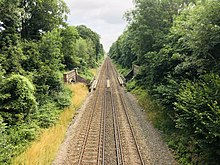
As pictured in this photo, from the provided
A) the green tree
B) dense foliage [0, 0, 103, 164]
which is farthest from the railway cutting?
the green tree

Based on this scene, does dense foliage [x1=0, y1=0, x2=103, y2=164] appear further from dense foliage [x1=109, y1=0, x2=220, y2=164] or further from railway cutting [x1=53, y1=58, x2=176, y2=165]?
dense foliage [x1=109, y1=0, x2=220, y2=164]

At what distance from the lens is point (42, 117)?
16.2 m

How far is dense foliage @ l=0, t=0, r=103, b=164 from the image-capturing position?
521 inches

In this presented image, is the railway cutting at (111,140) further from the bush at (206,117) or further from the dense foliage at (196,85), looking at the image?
the bush at (206,117)

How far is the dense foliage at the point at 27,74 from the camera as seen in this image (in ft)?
43.4

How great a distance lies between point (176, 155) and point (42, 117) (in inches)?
387

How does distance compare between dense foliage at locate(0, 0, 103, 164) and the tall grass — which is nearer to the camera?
the tall grass

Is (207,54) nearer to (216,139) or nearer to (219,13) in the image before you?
(219,13)

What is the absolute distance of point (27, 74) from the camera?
17.7 metres

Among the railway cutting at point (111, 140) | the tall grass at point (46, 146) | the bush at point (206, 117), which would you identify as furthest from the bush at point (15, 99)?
the bush at point (206, 117)

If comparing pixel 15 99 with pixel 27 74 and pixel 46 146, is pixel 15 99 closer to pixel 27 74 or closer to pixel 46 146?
pixel 46 146

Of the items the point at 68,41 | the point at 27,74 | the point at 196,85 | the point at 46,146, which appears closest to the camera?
the point at 196,85

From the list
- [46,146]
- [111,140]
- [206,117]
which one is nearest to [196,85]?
[206,117]

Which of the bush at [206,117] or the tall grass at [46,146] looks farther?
the tall grass at [46,146]
